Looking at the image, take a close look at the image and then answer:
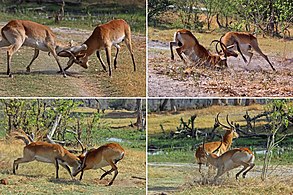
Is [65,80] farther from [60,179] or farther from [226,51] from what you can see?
[226,51]

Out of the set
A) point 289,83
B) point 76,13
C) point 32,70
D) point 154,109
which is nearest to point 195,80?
point 154,109

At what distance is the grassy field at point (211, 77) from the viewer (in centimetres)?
629

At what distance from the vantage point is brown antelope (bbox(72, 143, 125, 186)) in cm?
590

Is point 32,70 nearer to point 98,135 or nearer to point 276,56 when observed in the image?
point 98,135

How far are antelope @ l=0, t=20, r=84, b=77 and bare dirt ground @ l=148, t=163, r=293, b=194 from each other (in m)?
1.45

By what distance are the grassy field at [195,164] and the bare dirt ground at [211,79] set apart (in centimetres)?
31

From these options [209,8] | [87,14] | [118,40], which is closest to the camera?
[118,40]

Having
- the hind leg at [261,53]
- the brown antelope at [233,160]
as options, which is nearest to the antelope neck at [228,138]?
the brown antelope at [233,160]

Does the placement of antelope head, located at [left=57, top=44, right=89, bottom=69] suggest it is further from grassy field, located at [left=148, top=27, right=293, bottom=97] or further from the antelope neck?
the antelope neck

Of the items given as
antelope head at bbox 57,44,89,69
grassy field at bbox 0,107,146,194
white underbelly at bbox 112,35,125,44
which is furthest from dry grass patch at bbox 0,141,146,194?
white underbelly at bbox 112,35,125,44

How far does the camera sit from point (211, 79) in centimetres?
640

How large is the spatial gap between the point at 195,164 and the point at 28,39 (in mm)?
2157

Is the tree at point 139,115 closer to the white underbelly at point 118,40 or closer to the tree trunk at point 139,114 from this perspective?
the tree trunk at point 139,114

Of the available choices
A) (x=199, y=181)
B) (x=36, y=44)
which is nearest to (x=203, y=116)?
(x=199, y=181)
